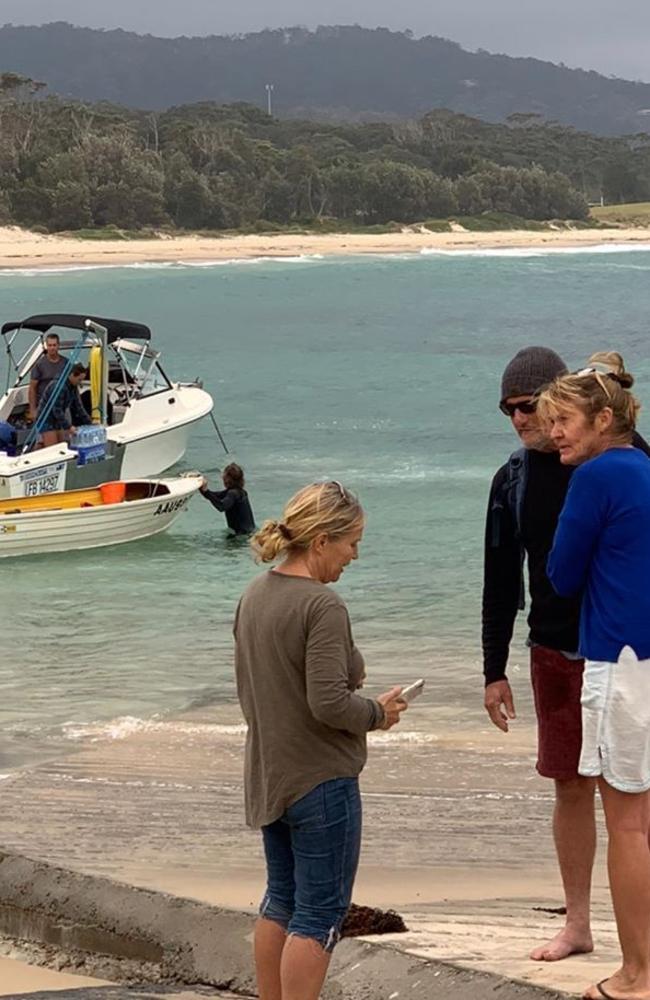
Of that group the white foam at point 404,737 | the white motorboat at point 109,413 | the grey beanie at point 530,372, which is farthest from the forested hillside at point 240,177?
the grey beanie at point 530,372

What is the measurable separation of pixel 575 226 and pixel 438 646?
112321mm

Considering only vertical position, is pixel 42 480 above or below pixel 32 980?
below

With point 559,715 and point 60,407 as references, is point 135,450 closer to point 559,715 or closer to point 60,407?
point 60,407

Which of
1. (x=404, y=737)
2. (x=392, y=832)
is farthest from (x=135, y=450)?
(x=392, y=832)

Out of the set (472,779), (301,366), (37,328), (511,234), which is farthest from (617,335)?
(511,234)

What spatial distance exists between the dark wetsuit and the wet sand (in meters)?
7.27

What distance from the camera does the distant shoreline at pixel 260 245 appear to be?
83.4m

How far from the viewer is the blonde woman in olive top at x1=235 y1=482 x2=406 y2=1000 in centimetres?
368

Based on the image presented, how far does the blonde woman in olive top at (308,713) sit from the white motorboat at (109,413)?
12.4 meters

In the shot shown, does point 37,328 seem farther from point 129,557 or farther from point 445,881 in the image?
point 445,881

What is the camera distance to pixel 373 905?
5.25 metres

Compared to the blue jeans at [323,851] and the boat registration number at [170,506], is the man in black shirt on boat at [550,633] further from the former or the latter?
the boat registration number at [170,506]

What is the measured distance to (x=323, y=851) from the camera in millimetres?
3746

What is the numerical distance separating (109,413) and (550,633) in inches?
619
